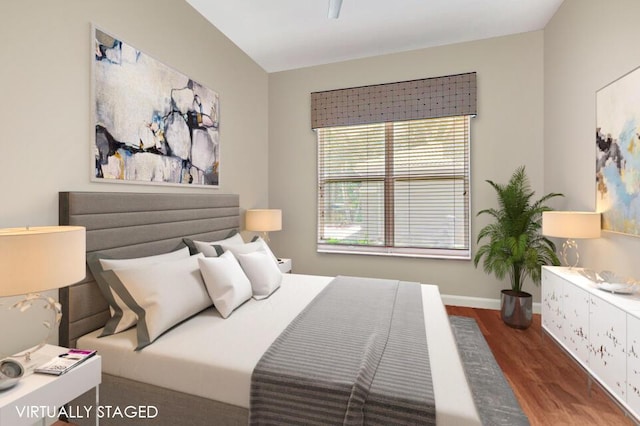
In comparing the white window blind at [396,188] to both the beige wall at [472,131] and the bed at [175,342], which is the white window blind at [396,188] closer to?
the beige wall at [472,131]

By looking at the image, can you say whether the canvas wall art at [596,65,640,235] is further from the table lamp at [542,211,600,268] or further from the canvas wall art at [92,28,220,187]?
the canvas wall art at [92,28,220,187]

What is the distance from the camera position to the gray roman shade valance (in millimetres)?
3428

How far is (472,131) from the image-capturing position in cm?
346

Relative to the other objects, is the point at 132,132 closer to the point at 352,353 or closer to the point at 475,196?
the point at 352,353

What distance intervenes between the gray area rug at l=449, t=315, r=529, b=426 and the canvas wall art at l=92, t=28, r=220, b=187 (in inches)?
95.3

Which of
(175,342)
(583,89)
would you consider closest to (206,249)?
(175,342)

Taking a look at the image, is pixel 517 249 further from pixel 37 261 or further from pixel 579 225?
pixel 37 261

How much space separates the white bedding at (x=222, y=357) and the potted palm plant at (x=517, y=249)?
1.39m

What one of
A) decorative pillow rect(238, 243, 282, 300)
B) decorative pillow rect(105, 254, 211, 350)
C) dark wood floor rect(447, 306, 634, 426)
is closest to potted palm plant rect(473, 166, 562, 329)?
dark wood floor rect(447, 306, 634, 426)

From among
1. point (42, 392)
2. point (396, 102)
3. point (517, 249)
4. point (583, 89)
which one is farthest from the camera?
point (396, 102)

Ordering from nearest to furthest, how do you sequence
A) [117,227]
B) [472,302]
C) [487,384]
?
[117,227]
[487,384]
[472,302]

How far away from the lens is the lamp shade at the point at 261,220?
3.40 m

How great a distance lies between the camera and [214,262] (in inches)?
79.0

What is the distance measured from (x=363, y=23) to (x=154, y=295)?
309cm
